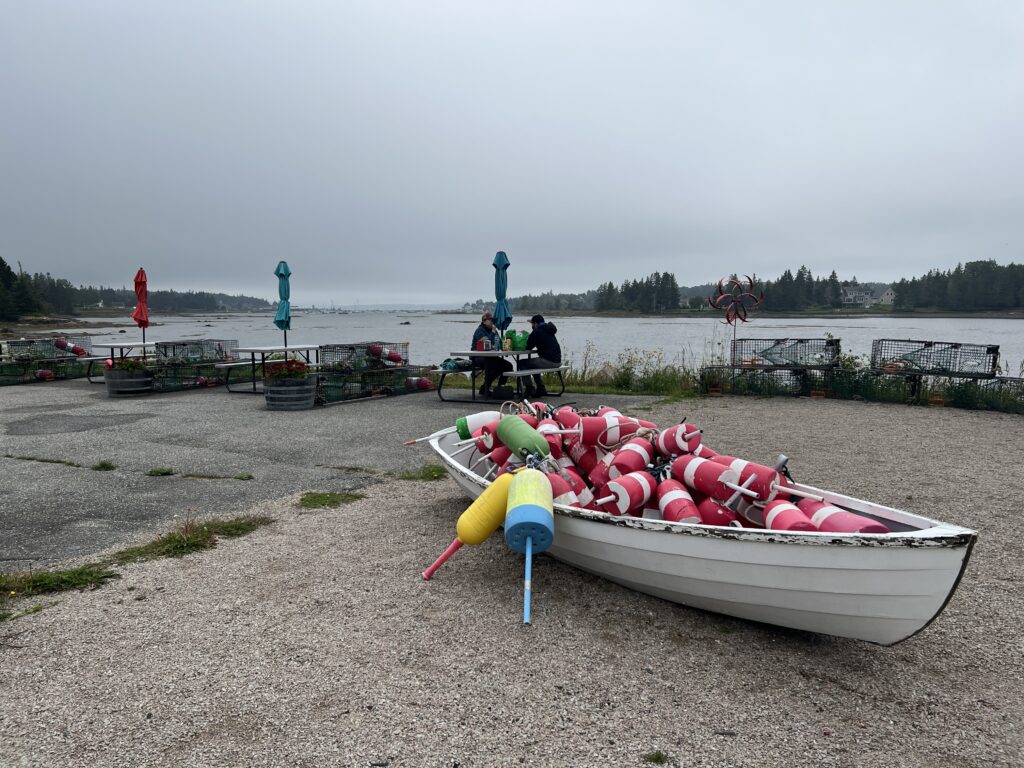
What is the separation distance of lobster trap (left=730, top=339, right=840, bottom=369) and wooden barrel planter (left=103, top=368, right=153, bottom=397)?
12048 mm

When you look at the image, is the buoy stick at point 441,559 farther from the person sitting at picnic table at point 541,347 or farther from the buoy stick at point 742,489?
the person sitting at picnic table at point 541,347

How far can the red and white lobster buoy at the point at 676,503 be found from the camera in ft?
11.3

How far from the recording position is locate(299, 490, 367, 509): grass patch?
5.42 meters

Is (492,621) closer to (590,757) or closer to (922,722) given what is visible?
(590,757)

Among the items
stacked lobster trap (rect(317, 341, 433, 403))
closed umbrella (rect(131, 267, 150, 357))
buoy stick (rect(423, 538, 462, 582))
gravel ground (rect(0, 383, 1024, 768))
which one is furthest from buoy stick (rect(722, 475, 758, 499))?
closed umbrella (rect(131, 267, 150, 357))

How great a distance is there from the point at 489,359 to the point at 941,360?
8.47 meters

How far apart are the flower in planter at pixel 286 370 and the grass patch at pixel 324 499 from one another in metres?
5.25

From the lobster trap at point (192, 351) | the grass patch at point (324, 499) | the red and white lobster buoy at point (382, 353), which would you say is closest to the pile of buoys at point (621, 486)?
the grass patch at point (324, 499)

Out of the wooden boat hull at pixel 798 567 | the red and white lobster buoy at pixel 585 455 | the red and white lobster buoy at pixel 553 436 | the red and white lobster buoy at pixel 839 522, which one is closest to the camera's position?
the wooden boat hull at pixel 798 567

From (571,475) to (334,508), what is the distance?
2.24 meters

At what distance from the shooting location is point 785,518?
315cm

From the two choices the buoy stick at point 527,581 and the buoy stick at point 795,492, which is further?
the buoy stick at point 795,492

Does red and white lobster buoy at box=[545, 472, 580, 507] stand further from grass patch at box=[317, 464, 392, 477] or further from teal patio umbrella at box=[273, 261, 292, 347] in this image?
teal patio umbrella at box=[273, 261, 292, 347]

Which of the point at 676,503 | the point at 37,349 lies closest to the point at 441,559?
the point at 676,503
